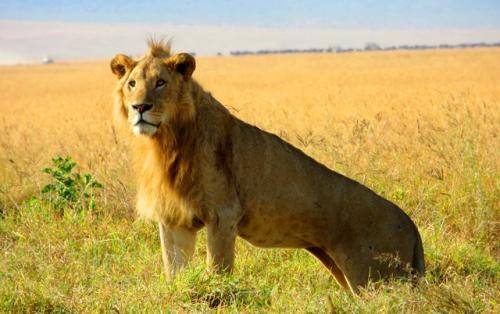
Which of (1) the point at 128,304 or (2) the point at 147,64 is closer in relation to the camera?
(1) the point at 128,304

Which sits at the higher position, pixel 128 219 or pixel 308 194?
pixel 308 194

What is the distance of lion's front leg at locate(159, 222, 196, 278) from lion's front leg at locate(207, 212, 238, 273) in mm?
323

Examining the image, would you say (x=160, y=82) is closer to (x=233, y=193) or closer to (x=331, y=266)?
(x=233, y=193)

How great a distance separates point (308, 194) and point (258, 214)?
0.38m

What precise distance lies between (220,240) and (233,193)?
333 millimetres

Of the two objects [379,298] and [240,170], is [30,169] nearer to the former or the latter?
[240,170]

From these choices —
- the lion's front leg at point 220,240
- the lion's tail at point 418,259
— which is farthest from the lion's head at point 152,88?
the lion's tail at point 418,259

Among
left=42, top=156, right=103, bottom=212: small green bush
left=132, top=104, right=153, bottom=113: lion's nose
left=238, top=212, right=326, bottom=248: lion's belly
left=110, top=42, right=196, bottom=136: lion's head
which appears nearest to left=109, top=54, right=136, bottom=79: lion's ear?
left=110, top=42, right=196, bottom=136: lion's head

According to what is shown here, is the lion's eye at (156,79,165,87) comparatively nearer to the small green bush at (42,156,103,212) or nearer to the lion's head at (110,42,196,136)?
the lion's head at (110,42,196,136)

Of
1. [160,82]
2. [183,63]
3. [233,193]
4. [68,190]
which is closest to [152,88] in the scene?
[160,82]

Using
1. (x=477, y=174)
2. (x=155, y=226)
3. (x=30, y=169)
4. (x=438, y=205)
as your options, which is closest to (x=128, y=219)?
(x=155, y=226)

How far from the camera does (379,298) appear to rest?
429cm

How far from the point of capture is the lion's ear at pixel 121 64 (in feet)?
16.4

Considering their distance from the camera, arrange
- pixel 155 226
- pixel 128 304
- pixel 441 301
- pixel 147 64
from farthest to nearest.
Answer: pixel 155 226
pixel 147 64
pixel 128 304
pixel 441 301
